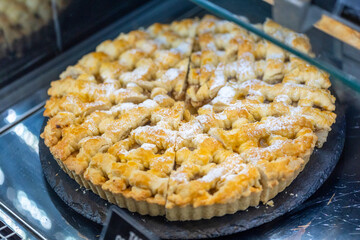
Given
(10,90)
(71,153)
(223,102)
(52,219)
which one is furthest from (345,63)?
(10,90)

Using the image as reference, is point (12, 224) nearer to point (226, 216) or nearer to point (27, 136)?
point (27, 136)

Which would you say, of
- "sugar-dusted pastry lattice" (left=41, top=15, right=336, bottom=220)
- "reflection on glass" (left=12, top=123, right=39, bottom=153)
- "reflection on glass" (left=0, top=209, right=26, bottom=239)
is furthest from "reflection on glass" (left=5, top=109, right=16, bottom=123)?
"reflection on glass" (left=0, top=209, right=26, bottom=239)

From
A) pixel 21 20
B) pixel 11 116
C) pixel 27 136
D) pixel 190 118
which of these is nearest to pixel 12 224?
pixel 27 136

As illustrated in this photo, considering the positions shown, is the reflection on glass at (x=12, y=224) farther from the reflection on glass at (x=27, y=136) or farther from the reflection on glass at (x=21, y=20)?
the reflection on glass at (x=21, y=20)

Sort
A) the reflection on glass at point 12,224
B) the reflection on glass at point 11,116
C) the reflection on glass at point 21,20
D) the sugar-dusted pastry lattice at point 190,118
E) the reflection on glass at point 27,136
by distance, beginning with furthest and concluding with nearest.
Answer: the reflection on glass at point 21,20 < the reflection on glass at point 11,116 < the reflection on glass at point 27,136 < the reflection on glass at point 12,224 < the sugar-dusted pastry lattice at point 190,118

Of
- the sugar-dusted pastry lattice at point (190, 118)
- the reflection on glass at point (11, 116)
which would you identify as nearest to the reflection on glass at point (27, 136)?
the reflection on glass at point (11, 116)

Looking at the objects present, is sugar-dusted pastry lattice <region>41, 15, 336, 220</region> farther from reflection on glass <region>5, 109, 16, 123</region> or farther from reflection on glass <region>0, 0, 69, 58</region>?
reflection on glass <region>0, 0, 69, 58</region>
